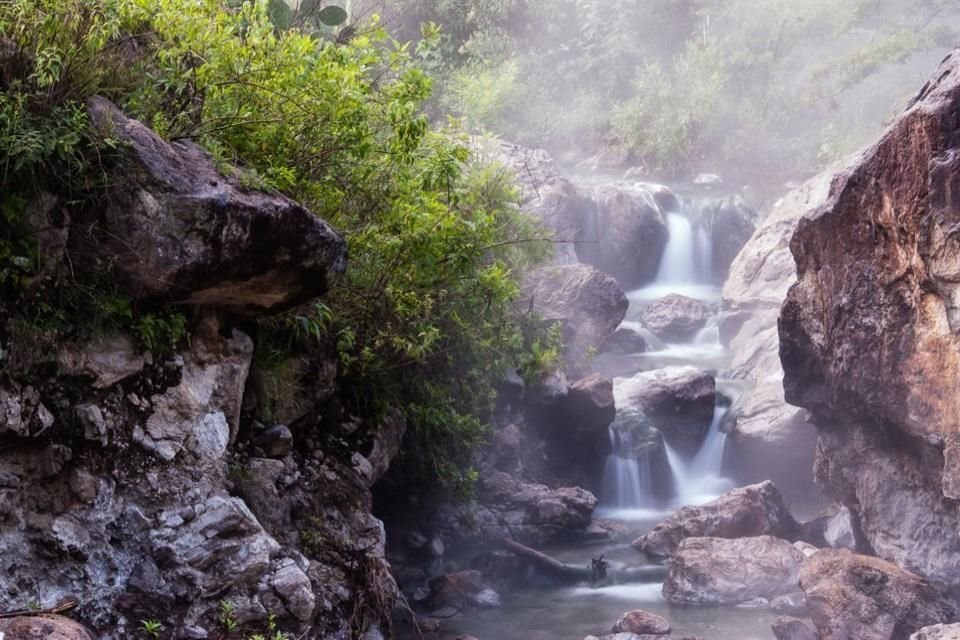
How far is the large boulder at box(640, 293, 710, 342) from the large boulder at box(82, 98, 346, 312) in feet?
53.8

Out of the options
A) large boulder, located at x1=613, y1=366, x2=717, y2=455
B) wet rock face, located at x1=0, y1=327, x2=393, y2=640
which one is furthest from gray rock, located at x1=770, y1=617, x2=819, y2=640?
large boulder, located at x1=613, y1=366, x2=717, y2=455

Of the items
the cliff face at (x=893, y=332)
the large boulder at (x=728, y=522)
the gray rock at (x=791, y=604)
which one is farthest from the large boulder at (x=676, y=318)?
the gray rock at (x=791, y=604)

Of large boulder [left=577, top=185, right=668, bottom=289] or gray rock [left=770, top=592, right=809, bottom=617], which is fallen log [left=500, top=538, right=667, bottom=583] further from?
large boulder [left=577, top=185, right=668, bottom=289]

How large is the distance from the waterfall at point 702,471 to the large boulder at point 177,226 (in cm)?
1168

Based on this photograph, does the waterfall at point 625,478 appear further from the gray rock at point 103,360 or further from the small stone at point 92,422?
the small stone at point 92,422

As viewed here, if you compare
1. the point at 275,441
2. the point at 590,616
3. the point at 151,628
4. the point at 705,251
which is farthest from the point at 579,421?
the point at 151,628

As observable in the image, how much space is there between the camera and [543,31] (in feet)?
112

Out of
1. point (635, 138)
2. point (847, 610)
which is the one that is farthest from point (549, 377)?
point (635, 138)

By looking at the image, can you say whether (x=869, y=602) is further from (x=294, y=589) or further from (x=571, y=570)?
(x=294, y=589)

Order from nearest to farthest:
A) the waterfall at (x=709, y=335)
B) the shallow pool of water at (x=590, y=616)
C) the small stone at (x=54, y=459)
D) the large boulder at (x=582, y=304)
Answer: the small stone at (x=54, y=459), the shallow pool of water at (x=590, y=616), the large boulder at (x=582, y=304), the waterfall at (x=709, y=335)

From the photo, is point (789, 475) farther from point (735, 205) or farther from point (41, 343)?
point (41, 343)

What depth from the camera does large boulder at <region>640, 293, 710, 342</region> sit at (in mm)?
21375

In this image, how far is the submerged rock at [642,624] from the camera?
32.9ft

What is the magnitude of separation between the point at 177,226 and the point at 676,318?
1720 cm
